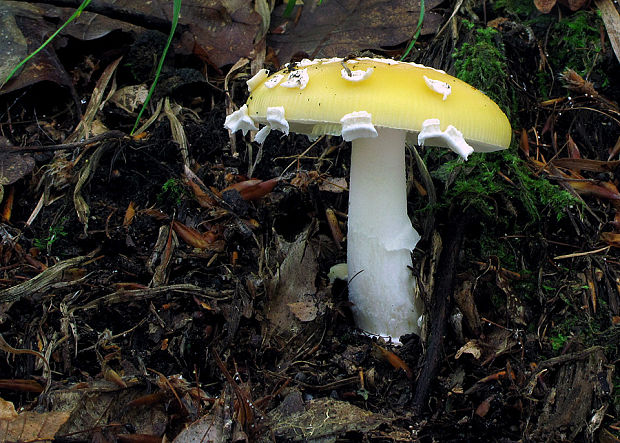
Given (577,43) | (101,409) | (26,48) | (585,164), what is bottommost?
(101,409)

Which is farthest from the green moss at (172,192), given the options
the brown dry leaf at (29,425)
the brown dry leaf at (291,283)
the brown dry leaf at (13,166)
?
the brown dry leaf at (29,425)

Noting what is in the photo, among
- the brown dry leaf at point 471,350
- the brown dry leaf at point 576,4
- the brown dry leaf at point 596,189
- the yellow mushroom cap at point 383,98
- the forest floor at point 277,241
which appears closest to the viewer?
the yellow mushroom cap at point 383,98

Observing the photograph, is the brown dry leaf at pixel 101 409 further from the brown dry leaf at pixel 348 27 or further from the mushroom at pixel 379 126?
the brown dry leaf at pixel 348 27

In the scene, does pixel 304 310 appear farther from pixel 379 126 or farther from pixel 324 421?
pixel 379 126

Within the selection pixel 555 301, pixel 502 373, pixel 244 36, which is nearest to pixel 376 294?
pixel 502 373

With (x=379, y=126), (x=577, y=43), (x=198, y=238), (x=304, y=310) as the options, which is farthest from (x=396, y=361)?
(x=577, y=43)

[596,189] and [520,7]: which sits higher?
[520,7]
